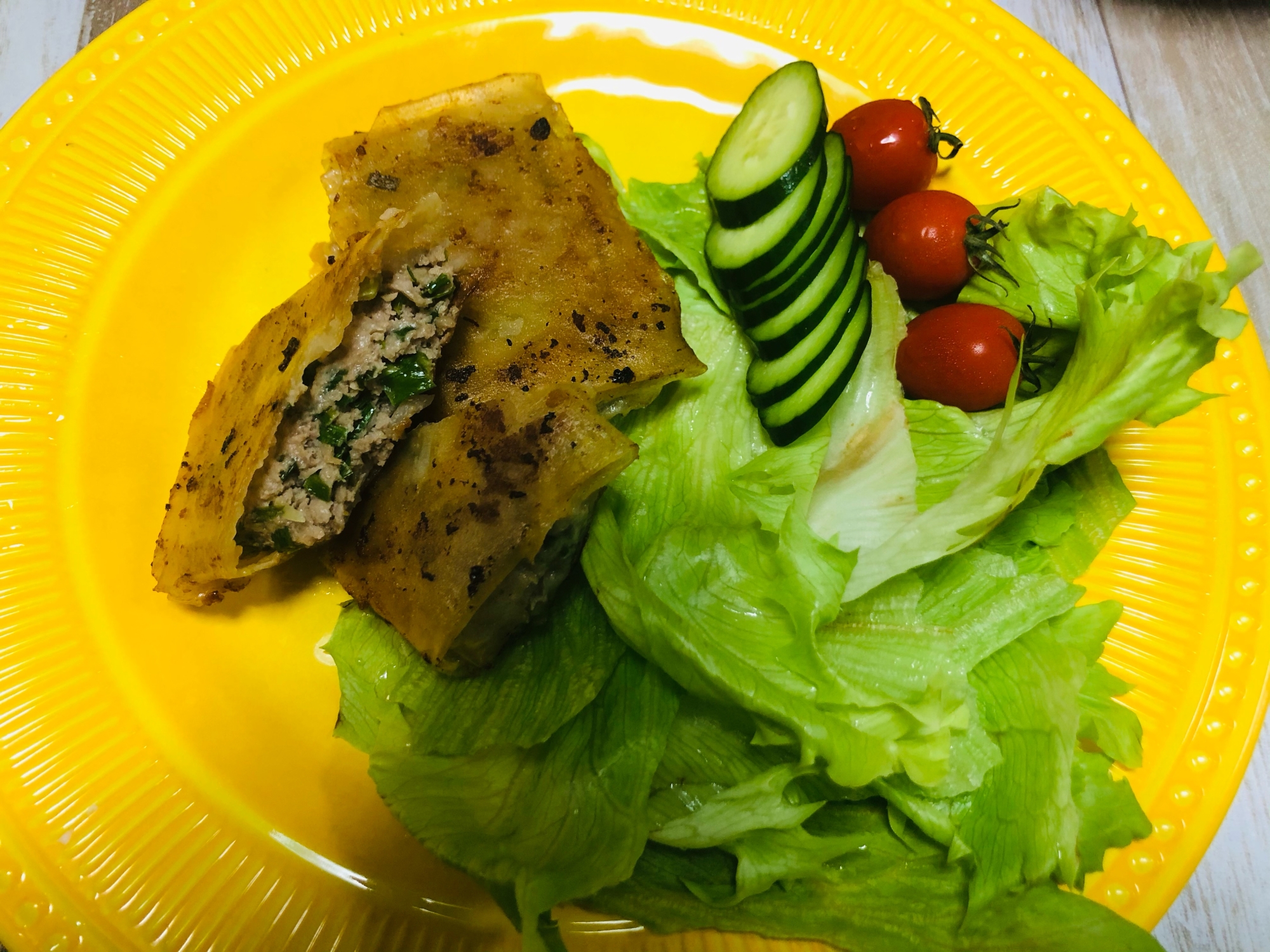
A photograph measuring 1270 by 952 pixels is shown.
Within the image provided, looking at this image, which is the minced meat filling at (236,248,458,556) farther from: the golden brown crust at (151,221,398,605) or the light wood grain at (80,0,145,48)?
the light wood grain at (80,0,145,48)

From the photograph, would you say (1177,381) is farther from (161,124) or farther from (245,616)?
(161,124)

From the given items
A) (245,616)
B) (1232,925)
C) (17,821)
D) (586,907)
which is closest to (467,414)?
(245,616)

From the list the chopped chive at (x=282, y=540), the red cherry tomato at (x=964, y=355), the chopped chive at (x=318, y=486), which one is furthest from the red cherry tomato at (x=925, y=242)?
the chopped chive at (x=282, y=540)

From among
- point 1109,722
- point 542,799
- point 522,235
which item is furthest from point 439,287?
point 1109,722

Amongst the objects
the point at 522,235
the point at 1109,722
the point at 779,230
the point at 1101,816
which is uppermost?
the point at 522,235

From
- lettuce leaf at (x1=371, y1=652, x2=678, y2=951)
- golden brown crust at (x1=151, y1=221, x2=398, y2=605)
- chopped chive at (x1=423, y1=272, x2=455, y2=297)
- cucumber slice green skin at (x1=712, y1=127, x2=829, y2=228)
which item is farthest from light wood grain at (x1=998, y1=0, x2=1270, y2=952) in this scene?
golden brown crust at (x1=151, y1=221, x2=398, y2=605)

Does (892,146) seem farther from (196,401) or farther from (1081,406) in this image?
(196,401)
